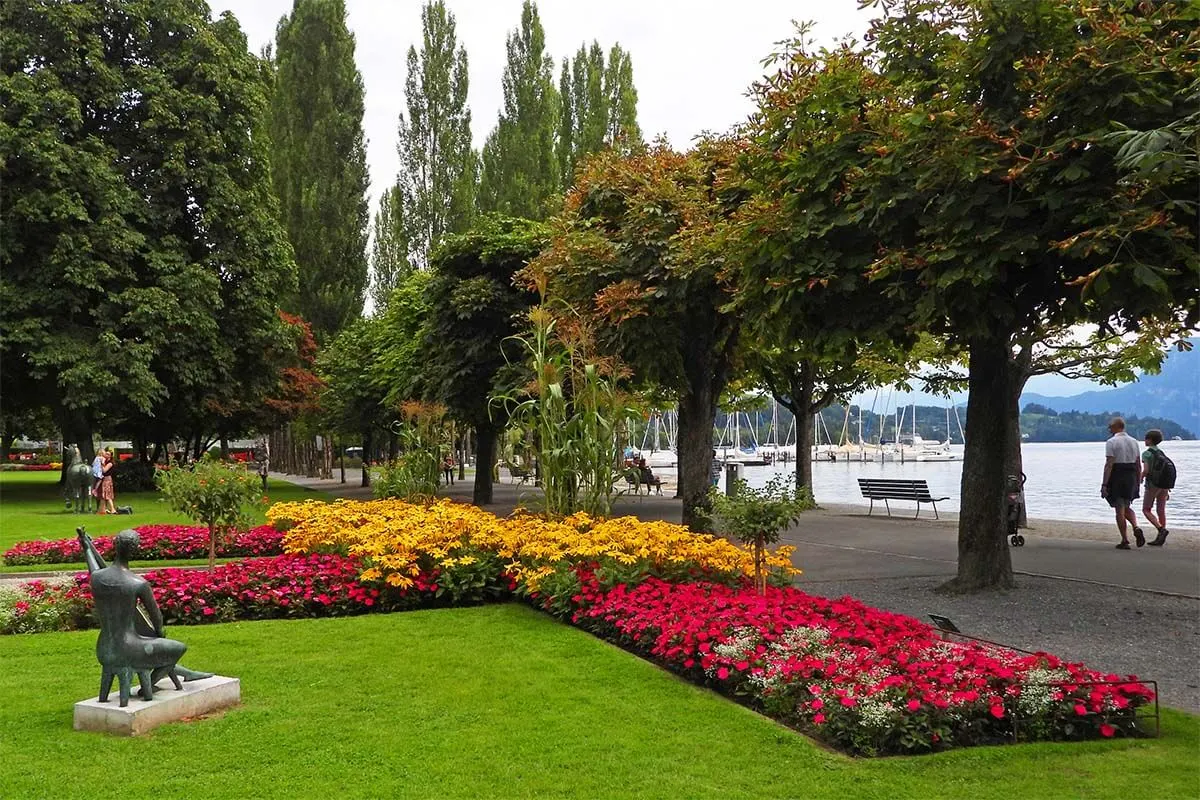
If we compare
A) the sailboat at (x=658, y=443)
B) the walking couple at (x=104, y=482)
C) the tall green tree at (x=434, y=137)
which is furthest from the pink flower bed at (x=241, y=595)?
the sailboat at (x=658, y=443)

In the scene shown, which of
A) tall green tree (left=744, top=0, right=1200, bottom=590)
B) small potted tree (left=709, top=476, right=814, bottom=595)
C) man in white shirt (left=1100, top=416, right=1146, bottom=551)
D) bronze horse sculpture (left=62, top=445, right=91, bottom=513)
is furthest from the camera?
bronze horse sculpture (left=62, top=445, right=91, bottom=513)

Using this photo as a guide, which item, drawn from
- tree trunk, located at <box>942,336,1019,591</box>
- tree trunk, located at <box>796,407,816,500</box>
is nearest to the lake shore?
tree trunk, located at <box>796,407,816,500</box>

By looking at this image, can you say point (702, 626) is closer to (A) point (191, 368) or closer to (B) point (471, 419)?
(B) point (471, 419)

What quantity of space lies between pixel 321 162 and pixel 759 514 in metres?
39.1

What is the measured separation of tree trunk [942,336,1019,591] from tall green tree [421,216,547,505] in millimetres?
12532

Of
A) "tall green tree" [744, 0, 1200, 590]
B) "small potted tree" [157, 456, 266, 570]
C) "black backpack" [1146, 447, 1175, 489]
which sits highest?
"tall green tree" [744, 0, 1200, 590]

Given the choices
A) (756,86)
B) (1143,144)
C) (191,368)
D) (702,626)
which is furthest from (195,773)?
(191,368)

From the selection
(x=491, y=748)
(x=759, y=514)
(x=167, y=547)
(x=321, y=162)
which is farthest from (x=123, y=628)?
(x=321, y=162)

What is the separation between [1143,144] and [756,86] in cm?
679

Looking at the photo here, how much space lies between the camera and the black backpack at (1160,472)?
15219 millimetres

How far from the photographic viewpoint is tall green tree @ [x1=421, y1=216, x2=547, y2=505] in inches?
883

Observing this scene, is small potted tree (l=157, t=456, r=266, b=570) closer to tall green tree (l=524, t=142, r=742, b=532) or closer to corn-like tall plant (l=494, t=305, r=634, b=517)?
corn-like tall plant (l=494, t=305, r=634, b=517)

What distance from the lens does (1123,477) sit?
15.0 metres

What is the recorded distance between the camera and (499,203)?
39906 mm
